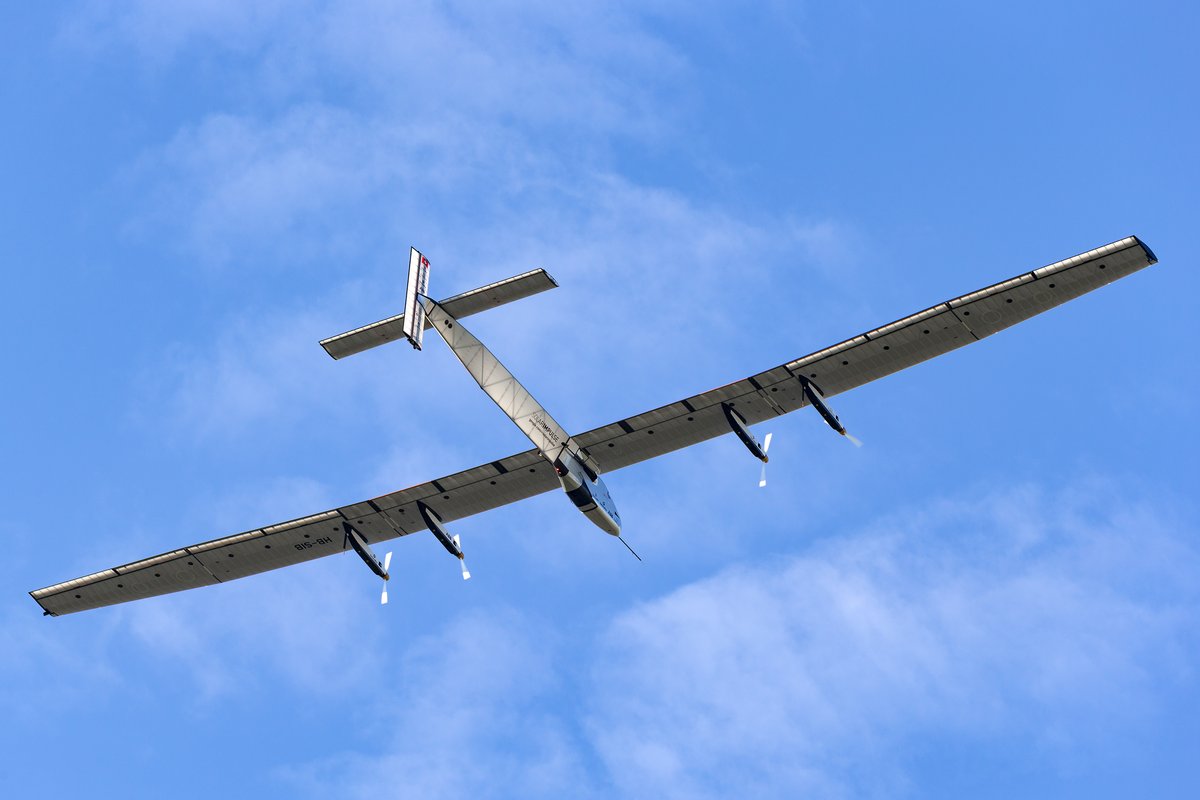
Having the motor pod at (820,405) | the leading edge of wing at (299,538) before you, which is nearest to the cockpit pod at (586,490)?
the leading edge of wing at (299,538)

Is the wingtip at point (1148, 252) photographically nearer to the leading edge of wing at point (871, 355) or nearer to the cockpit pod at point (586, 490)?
the leading edge of wing at point (871, 355)

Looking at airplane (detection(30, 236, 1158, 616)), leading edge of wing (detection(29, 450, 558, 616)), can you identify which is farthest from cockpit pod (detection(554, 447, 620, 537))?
leading edge of wing (detection(29, 450, 558, 616))

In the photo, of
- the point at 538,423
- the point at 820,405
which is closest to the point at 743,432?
the point at 820,405

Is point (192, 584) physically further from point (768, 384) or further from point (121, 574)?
point (768, 384)

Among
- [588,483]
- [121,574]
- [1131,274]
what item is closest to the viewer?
[1131,274]

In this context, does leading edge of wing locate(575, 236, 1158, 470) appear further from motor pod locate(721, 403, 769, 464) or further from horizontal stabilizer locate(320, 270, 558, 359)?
horizontal stabilizer locate(320, 270, 558, 359)

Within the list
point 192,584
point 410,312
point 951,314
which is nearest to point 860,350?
point 951,314
